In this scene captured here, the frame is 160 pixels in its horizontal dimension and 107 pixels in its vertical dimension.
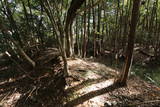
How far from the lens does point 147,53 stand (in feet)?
38.3

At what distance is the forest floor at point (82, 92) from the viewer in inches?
132

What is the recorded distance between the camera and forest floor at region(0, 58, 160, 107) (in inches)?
132

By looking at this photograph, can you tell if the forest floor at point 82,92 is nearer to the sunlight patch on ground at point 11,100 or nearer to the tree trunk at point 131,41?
the sunlight patch on ground at point 11,100

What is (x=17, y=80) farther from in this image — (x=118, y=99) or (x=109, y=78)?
(x=118, y=99)

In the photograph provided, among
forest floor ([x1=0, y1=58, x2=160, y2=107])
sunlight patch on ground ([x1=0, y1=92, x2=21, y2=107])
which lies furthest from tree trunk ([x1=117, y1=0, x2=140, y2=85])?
sunlight patch on ground ([x1=0, y1=92, x2=21, y2=107])

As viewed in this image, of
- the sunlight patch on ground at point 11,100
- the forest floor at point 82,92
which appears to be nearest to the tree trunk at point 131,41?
the forest floor at point 82,92

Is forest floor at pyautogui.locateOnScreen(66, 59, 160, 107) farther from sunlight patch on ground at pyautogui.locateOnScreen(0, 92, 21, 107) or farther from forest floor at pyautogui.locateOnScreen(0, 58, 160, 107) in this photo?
sunlight patch on ground at pyautogui.locateOnScreen(0, 92, 21, 107)

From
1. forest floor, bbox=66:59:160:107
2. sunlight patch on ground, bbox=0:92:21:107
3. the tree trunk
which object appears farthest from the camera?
sunlight patch on ground, bbox=0:92:21:107

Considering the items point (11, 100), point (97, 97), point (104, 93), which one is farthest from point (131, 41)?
point (11, 100)

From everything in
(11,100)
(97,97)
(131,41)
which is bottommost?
(11,100)

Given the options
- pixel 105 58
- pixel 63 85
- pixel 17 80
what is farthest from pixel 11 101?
pixel 105 58

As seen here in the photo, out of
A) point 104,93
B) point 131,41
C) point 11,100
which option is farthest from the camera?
point 11,100

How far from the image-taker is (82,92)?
3707 millimetres

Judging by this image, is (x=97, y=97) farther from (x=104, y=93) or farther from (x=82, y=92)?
(x=82, y=92)
